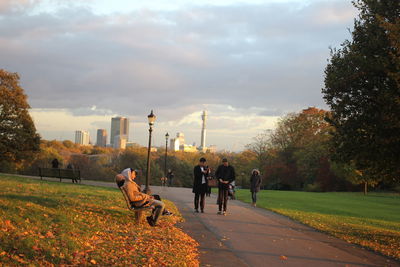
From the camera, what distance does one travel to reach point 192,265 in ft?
25.8

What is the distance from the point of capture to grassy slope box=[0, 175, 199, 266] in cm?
700

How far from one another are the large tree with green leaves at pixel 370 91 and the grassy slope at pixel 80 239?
19.9ft

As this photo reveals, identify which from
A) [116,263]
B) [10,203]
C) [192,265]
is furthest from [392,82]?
[10,203]

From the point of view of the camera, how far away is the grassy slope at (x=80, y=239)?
23.0ft

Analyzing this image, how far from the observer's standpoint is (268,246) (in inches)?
417

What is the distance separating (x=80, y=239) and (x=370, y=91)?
30.2 feet

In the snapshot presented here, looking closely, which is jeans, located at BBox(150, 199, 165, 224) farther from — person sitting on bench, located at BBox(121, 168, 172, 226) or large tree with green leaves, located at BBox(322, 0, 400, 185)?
large tree with green leaves, located at BBox(322, 0, 400, 185)

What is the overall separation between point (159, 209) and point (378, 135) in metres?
6.30

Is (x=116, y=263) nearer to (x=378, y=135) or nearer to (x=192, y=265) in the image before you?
(x=192, y=265)

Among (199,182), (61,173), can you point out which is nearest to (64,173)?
(61,173)

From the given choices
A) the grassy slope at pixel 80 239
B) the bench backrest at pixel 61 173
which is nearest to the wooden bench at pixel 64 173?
the bench backrest at pixel 61 173

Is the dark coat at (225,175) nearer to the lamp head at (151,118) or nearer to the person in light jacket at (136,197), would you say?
the person in light jacket at (136,197)

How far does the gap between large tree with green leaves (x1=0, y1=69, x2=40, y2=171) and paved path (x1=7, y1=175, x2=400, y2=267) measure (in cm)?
3123

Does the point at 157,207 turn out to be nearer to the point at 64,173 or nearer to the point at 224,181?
the point at 224,181
